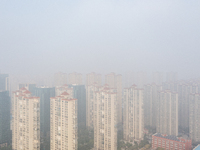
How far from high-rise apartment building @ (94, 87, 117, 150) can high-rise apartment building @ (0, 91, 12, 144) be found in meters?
2.24

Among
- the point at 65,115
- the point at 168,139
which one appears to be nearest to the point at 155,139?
the point at 168,139

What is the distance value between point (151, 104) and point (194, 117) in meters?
1.49

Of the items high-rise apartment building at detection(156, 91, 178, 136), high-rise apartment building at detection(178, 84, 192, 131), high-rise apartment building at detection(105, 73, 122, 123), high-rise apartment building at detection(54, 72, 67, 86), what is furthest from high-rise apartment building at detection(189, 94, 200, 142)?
high-rise apartment building at detection(54, 72, 67, 86)

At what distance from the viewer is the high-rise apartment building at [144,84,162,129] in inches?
251

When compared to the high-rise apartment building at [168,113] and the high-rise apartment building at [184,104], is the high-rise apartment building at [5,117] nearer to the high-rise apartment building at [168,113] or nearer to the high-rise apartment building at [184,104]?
the high-rise apartment building at [168,113]

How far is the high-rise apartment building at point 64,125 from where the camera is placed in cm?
321

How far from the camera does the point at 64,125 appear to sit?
3.26 m

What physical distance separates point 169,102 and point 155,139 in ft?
5.03

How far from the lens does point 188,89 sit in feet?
19.7

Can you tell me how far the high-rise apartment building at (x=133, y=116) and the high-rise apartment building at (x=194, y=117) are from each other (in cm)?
156

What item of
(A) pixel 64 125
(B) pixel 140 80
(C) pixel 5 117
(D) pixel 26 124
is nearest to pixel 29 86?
(C) pixel 5 117

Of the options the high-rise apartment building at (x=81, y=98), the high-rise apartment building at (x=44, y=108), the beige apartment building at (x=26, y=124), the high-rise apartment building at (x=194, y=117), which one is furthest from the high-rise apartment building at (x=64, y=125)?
the high-rise apartment building at (x=194, y=117)

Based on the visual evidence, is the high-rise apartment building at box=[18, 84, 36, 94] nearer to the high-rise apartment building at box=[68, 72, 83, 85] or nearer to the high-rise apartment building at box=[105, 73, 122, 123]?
the high-rise apartment building at box=[68, 72, 83, 85]

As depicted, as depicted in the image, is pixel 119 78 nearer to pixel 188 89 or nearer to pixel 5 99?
pixel 188 89
